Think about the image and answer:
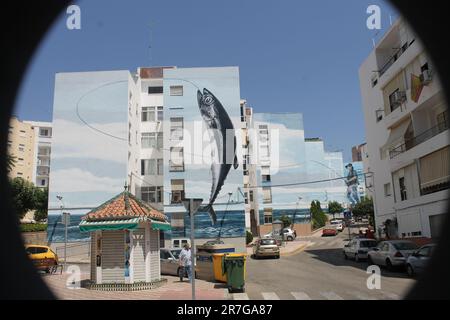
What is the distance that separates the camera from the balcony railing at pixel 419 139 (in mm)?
24288

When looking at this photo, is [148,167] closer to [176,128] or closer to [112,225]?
[176,128]

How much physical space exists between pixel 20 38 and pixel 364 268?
21.3 m

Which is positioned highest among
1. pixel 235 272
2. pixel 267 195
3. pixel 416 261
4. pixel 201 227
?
pixel 267 195

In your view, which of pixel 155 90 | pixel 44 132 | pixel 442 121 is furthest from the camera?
pixel 44 132

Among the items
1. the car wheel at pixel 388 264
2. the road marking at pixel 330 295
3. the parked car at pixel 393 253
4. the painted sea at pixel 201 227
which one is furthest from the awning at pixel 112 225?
the painted sea at pixel 201 227

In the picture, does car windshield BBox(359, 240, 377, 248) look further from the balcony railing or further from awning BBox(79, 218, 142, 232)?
awning BBox(79, 218, 142, 232)

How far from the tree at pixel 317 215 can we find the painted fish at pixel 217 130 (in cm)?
2723

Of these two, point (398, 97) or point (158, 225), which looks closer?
point (158, 225)

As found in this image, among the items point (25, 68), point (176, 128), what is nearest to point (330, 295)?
point (25, 68)

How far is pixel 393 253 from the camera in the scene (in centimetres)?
2011

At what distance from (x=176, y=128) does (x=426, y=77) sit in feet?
90.8

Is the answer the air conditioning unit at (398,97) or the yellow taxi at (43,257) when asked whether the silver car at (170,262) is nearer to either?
the yellow taxi at (43,257)
